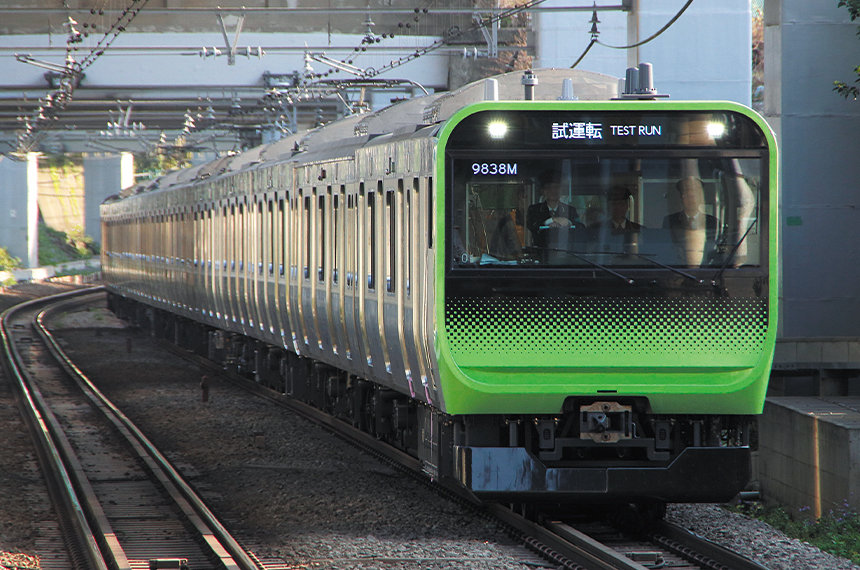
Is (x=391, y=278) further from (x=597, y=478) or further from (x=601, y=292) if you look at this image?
(x=597, y=478)

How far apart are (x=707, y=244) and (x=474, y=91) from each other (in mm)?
2376

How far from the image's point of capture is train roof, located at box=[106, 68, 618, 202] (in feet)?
33.1

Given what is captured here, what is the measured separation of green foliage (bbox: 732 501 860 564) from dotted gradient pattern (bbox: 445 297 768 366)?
1.74 meters

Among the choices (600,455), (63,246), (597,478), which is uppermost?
(63,246)

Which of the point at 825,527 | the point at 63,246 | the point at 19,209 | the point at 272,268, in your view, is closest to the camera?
the point at 825,527

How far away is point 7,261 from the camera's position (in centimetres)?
5916

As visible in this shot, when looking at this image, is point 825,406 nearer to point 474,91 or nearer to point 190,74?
point 474,91

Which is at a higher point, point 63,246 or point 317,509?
point 63,246

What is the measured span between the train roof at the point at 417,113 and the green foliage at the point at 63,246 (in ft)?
188

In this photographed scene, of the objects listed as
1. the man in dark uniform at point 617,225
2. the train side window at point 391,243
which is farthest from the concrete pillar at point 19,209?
the man in dark uniform at point 617,225

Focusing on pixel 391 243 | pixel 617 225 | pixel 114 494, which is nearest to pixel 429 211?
pixel 617 225

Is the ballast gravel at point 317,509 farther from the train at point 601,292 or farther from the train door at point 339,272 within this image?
the train door at point 339,272

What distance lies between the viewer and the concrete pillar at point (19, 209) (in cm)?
5894

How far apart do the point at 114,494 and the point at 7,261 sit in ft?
165
